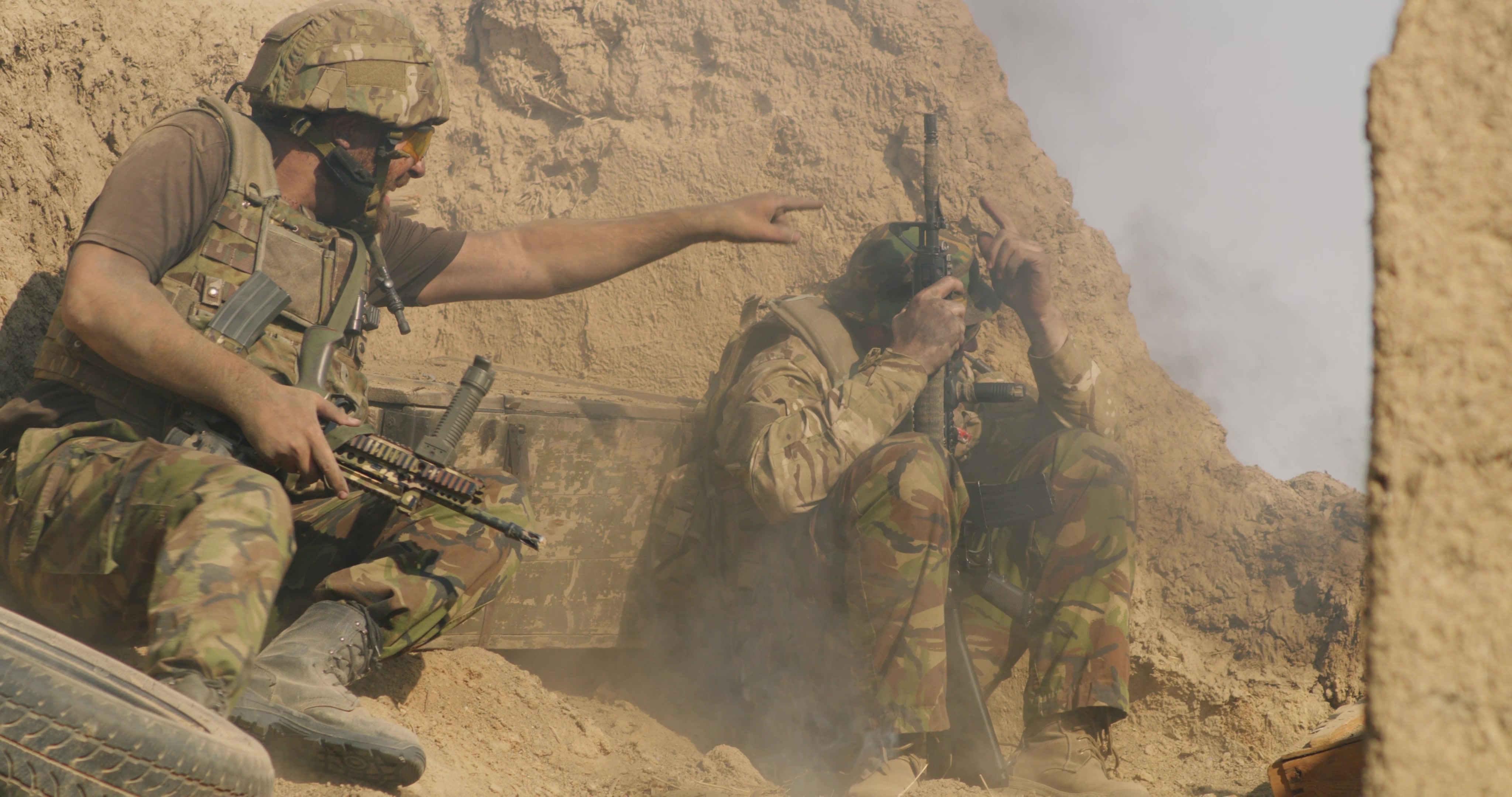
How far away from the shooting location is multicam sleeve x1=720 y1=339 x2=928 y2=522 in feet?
10.6

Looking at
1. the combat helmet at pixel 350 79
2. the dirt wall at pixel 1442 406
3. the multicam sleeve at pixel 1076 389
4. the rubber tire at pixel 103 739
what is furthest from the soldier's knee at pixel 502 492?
the dirt wall at pixel 1442 406

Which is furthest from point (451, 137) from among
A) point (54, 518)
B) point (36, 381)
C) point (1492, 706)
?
point (1492, 706)

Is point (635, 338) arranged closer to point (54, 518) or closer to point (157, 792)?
point (54, 518)

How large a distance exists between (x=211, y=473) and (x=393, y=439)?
1.11m

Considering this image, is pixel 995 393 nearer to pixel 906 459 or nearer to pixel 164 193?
pixel 906 459

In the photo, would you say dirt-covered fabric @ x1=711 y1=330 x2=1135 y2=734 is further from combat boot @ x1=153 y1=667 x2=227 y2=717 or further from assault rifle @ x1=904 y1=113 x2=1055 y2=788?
combat boot @ x1=153 y1=667 x2=227 y2=717

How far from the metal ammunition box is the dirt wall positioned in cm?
272

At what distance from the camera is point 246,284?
2580 mm

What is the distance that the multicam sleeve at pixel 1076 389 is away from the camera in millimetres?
3869

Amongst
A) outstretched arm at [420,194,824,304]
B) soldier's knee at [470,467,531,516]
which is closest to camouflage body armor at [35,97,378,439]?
soldier's knee at [470,467,531,516]

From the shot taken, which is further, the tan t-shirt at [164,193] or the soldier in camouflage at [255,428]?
the tan t-shirt at [164,193]

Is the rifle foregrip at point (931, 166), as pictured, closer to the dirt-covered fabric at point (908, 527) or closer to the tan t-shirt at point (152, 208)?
the dirt-covered fabric at point (908, 527)

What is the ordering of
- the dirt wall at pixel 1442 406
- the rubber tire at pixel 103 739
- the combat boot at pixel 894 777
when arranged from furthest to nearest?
the combat boot at pixel 894 777
the rubber tire at pixel 103 739
the dirt wall at pixel 1442 406

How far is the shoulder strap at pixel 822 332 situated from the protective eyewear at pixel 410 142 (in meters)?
1.28
